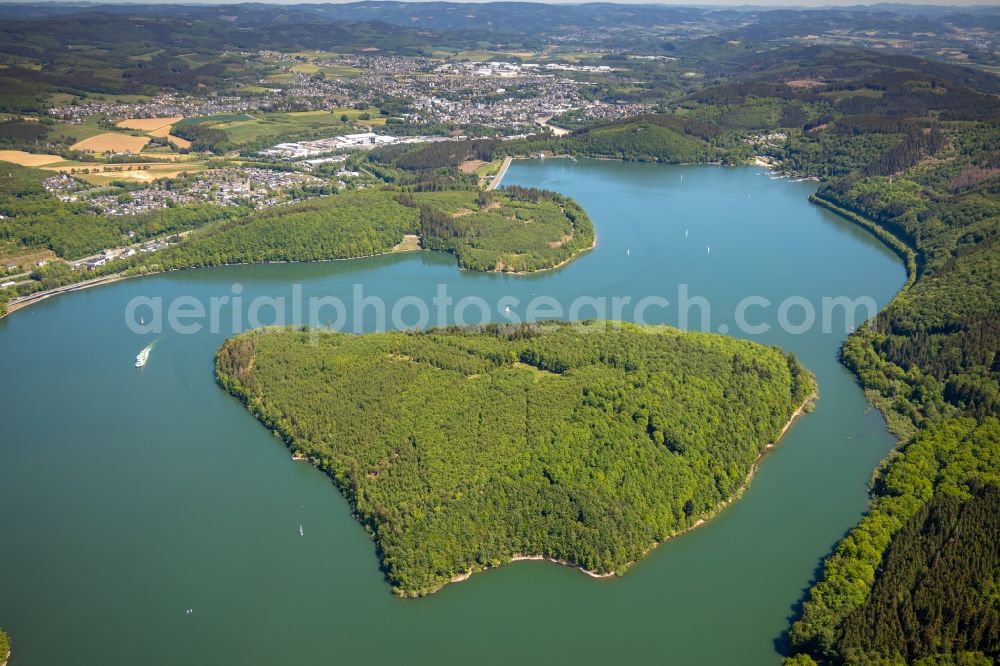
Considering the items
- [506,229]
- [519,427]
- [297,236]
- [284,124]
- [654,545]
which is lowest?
[284,124]

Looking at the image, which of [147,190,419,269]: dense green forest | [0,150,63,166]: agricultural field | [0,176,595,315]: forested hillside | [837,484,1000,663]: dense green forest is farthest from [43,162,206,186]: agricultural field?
[837,484,1000,663]: dense green forest

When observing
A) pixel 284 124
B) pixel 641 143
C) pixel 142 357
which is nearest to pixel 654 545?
pixel 142 357

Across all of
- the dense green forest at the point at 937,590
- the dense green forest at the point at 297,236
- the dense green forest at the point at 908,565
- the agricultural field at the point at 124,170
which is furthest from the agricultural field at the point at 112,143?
the dense green forest at the point at 937,590

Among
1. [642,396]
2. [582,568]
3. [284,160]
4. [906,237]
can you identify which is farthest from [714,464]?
[284,160]

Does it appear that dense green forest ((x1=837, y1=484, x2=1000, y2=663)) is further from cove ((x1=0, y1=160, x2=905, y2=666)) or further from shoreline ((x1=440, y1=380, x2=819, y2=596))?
shoreline ((x1=440, y1=380, x2=819, y2=596))

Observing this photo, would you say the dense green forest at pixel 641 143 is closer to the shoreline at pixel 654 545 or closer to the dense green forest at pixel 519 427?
the dense green forest at pixel 519 427

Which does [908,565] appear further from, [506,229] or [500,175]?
[500,175]
